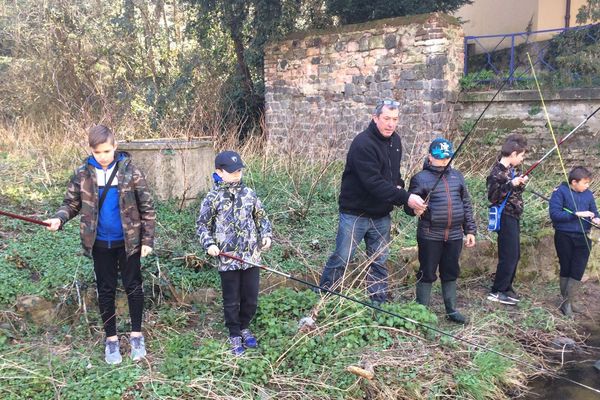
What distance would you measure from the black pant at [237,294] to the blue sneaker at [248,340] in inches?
2.2

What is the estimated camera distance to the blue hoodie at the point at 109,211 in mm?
3746

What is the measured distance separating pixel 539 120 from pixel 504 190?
4.87m

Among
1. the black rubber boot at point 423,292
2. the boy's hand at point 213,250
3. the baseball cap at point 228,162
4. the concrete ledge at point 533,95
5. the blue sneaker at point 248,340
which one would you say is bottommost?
the blue sneaker at point 248,340

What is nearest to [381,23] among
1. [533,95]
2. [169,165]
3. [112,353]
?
[533,95]

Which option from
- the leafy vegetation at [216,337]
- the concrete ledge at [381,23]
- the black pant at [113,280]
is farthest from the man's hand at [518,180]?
the concrete ledge at [381,23]

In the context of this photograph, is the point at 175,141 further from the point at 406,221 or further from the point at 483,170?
the point at 483,170

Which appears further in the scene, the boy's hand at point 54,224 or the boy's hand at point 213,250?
the boy's hand at point 213,250

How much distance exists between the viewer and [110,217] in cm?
376

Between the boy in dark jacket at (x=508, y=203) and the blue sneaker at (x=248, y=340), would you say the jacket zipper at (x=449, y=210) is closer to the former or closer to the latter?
the boy in dark jacket at (x=508, y=203)

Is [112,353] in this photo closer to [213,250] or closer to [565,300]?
[213,250]

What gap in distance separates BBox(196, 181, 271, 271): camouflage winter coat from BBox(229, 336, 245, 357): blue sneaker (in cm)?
53

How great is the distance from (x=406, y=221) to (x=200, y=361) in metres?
3.55

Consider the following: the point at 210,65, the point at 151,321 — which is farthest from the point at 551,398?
the point at 210,65

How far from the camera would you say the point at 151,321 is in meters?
4.44
